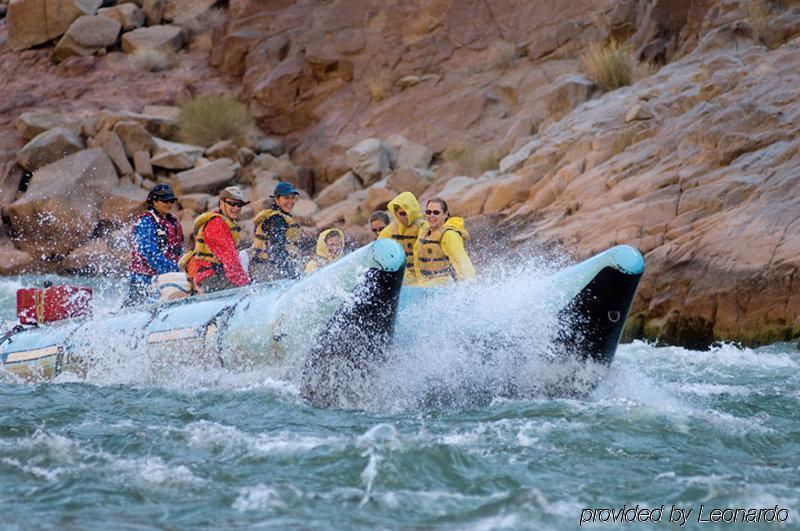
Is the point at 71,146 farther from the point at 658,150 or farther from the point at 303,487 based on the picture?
the point at 303,487

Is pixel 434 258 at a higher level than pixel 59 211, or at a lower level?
higher

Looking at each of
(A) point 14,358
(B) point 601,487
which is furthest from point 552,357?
(A) point 14,358

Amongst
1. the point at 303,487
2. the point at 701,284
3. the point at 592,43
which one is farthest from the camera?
the point at 592,43

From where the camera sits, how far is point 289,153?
2084cm

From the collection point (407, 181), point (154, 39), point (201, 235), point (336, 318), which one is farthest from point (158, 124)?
point (336, 318)

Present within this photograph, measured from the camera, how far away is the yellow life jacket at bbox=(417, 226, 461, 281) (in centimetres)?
818

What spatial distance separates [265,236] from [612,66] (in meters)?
8.59

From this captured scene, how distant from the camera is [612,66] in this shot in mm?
16422

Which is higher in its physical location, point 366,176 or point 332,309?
point 332,309

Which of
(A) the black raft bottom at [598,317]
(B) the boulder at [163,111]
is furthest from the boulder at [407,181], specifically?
(A) the black raft bottom at [598,317]

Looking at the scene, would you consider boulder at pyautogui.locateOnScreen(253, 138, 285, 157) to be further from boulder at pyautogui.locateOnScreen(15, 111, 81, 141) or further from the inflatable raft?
the inflatable raft

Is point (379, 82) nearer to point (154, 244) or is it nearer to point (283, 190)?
point (283, 190)

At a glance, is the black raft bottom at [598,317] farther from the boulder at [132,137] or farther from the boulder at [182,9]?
the boulder at [182,9]

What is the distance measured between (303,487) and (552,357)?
241cm
